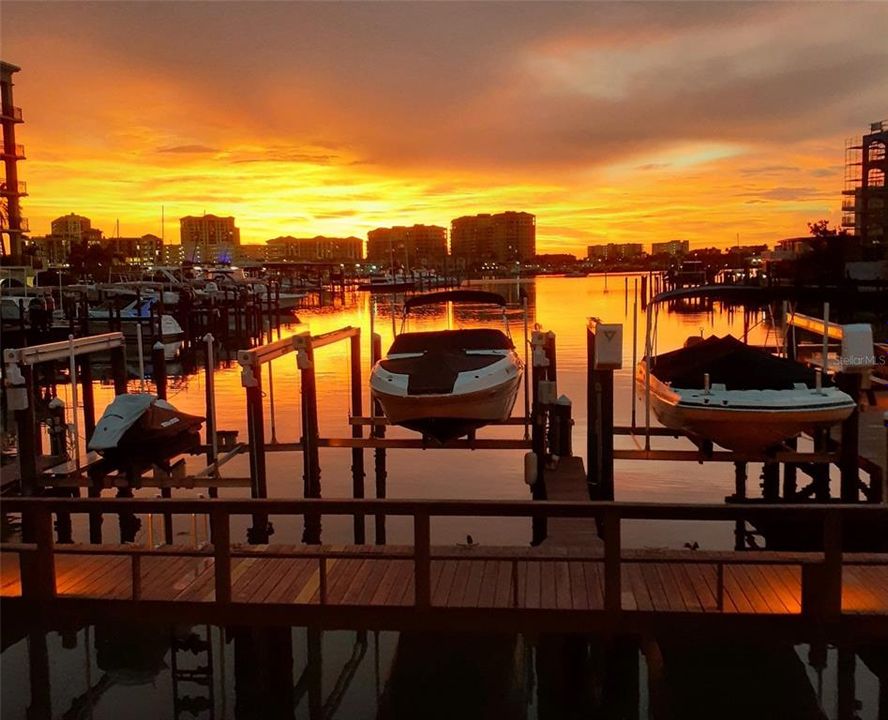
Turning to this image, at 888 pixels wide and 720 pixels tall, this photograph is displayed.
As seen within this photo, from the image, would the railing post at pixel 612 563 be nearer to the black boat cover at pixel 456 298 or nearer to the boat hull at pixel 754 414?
the boat hull at pixel 754 414

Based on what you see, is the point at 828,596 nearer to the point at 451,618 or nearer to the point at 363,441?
the point at 451,618

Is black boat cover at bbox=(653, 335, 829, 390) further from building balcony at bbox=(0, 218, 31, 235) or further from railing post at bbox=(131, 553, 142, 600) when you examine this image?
building balcony at bbox=(0, 218, 31, 235)

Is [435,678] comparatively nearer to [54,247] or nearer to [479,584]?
[479,584]

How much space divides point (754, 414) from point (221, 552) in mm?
7339

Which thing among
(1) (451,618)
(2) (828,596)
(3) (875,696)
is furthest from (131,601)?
(3) (875,696)

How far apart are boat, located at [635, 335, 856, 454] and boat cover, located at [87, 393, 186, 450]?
25.8 feet

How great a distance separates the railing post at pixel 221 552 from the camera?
264 inches

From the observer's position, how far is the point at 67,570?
313 inches

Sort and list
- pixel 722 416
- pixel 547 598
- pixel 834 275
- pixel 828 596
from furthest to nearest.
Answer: pixel 834 275 → pixel 722 416 → pixel 547 598 → pixel 828 596

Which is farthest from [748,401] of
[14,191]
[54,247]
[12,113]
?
[54,247]

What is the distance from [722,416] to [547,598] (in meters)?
5.03

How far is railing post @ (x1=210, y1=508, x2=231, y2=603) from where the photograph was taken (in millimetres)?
6707

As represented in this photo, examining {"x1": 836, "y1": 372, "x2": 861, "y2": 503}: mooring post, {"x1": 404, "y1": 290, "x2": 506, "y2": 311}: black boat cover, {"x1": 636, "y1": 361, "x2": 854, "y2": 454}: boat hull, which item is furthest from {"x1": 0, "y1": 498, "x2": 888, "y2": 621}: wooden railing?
{"x1": 404, "y1": 290, "x2": 506, "y2": 311}: black boat cover

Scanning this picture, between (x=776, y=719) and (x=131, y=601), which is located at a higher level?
(x=131, y=601)
